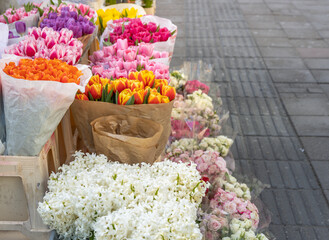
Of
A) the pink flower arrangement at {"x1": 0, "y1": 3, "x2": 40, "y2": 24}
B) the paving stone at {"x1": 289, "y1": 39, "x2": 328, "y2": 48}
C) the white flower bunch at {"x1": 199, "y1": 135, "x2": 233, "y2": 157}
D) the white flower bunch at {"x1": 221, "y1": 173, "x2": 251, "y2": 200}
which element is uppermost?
the pink flower arrangement at {"x1": 0, "y1": 3, "x2": 40, "y2": 24}

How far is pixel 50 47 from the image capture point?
211 centimetres

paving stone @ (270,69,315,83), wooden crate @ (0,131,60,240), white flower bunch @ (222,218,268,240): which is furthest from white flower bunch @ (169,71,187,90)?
paving stone @ (270,69,315,83)

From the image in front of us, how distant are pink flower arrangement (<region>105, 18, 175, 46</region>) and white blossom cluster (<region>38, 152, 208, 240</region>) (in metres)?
1.24

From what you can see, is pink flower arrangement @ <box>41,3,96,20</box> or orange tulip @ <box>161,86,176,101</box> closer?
orange tulip @ <box>161,86,176,101</box>

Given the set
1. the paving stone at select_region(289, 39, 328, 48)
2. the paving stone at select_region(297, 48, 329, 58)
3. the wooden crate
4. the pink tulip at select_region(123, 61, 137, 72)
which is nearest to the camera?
the wooden crate

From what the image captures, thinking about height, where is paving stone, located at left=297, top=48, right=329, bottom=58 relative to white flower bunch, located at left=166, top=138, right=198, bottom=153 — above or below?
below

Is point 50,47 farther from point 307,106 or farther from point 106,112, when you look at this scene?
point 307,106

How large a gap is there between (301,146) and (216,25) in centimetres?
436

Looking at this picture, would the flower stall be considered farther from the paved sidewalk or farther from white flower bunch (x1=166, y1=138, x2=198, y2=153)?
the paved sidewalk

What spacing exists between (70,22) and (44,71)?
111cm

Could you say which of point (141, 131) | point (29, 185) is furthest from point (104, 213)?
point (141, 131)

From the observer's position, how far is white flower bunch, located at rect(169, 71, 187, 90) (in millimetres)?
3484

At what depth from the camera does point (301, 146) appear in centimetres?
423

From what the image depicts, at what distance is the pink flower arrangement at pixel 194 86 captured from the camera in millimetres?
3486
